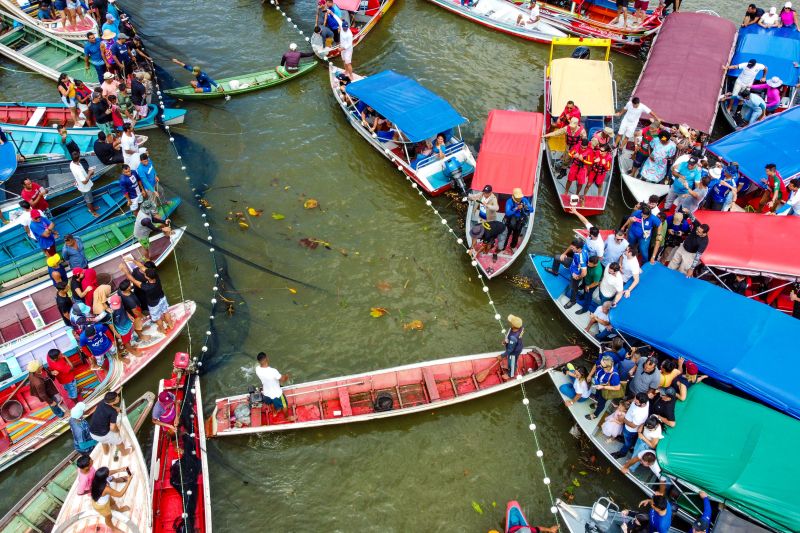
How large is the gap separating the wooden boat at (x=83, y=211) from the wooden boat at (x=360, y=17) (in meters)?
11.7

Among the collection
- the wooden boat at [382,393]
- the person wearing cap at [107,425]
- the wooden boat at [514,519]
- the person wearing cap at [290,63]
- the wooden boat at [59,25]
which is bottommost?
the wooden boat at [514,519]

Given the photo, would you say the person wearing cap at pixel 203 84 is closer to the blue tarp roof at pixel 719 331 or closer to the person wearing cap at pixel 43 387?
the person wearing cap at pixel 43 387

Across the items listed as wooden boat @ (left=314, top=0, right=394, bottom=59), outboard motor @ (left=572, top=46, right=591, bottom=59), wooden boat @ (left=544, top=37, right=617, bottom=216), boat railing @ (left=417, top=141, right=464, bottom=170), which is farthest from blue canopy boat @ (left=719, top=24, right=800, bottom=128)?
wooden boat @ (left=314, top=0, right=394, bottom=59)

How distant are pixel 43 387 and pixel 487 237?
1263 cm

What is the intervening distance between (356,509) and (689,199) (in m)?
13.8

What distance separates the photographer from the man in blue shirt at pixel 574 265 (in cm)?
1705

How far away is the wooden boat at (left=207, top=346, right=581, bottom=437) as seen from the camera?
15.5 m

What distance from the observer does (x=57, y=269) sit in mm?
16766

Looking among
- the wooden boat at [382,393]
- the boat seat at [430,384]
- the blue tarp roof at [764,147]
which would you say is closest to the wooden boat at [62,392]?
the wooden boat at [382,393]

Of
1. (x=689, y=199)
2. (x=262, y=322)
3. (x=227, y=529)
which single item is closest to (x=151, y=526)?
(x=227, y=529)

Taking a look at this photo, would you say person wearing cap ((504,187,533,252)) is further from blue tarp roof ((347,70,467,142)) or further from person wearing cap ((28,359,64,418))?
person wearing cap ((28,359,64,418))

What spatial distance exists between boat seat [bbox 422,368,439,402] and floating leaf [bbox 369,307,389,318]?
8.96 feet

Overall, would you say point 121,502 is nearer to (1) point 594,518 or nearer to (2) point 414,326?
(2) point 414,326

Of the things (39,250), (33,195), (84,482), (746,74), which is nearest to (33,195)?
(33,195)
